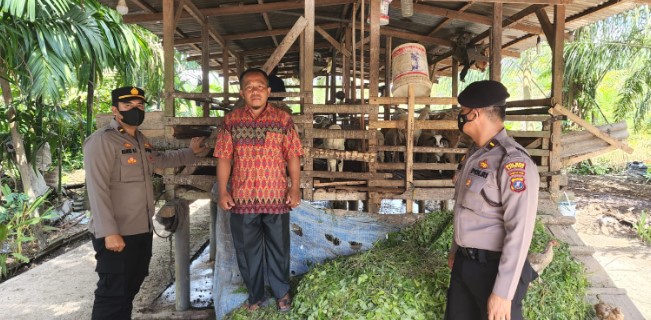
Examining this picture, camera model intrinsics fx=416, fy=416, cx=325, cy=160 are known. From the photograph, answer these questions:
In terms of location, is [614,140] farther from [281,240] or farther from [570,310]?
[281,240]

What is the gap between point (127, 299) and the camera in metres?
3.50

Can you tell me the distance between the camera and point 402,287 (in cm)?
315

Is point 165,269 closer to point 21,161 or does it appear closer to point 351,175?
point 21,161

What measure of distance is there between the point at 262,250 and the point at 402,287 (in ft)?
Answer: 3.95

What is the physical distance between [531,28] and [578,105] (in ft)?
29.4

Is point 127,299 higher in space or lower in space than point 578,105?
lower

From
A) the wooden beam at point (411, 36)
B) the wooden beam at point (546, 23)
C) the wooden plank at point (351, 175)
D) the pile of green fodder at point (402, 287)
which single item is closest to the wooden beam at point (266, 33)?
the wooden beam at point (411, 36)

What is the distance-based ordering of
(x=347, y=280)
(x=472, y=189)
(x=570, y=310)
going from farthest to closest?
(x=347, y=280) < (x=570, y=310) < (x=472, y=189)

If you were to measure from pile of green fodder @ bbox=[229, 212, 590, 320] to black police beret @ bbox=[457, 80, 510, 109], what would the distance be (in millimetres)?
1501

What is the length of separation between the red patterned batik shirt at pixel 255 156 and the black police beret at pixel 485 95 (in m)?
1.61

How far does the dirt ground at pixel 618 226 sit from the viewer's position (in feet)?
25.9

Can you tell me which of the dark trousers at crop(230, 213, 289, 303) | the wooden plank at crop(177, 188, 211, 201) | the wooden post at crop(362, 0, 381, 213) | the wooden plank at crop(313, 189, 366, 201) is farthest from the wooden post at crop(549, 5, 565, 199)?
the wooden plank at crop(177, 188, 211, 201)

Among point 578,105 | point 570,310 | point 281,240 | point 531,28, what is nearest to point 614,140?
point 570,310

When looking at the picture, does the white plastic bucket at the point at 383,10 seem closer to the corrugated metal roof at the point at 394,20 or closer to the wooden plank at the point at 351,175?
the wooden plank at the point at 351,175
